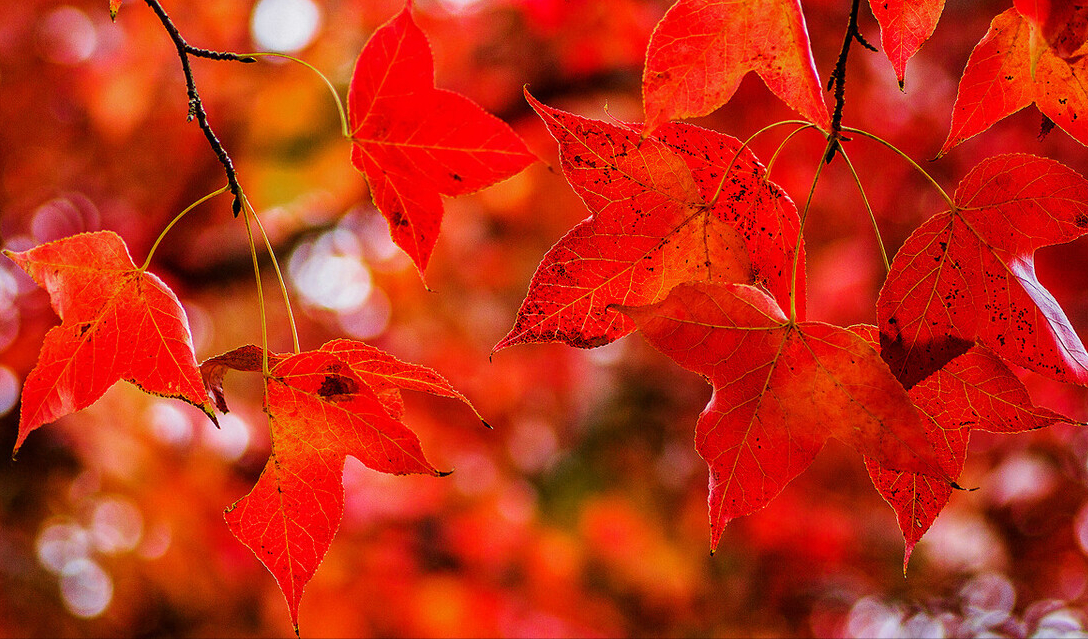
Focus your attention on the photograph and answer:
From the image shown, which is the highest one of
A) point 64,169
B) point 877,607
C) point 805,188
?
point 805,188

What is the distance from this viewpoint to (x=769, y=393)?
604 millimetres

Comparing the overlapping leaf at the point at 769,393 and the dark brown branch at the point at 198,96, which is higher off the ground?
the dark brown branch at the point at 198,96

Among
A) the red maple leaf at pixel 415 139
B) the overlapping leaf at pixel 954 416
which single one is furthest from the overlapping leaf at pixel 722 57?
the overlapping leaf at pixel 954 416

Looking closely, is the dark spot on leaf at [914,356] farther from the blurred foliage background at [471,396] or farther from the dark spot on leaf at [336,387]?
the blurred foliage background at [471,396]

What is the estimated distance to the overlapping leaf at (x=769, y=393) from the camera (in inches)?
21.3

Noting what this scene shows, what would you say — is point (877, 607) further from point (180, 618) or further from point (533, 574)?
point (180, 618)

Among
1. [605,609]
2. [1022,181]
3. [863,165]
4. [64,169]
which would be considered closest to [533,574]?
[605,609]

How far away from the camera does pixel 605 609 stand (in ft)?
13.1

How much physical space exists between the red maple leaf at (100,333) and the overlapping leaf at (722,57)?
1.50 feet

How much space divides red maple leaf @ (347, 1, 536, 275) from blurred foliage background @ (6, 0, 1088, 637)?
1.82 m

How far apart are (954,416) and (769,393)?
0.18m

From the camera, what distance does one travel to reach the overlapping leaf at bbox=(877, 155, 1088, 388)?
0.58 m

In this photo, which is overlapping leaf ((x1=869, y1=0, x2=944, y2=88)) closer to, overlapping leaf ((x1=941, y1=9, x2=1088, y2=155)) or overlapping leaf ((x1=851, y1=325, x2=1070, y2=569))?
overlapping leaf ((x1=941, y1=9, x2=1088, y2=155))

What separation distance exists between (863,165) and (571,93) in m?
1.59
